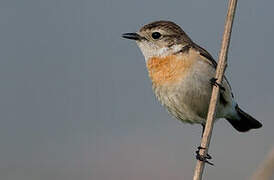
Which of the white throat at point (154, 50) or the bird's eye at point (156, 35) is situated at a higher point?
the bird's eye at point (156, 35)

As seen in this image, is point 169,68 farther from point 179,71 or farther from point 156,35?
point 156,35

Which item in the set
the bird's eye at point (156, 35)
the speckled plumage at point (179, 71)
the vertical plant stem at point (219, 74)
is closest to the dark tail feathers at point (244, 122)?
the speckled plumage at point (179, 71)

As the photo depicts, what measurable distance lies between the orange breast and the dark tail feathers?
1.06 meters

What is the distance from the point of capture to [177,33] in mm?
4055

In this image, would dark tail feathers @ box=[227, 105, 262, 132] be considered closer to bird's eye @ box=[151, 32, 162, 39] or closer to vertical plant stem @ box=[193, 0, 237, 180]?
bird's eye @ box=[151, 32, 162, 39]

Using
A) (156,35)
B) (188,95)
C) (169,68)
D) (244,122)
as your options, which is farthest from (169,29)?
(244,122)

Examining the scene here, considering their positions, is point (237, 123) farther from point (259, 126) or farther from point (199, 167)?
point (199, 167)

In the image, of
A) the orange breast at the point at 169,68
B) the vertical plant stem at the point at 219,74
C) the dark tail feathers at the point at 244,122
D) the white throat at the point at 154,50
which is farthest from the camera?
the dark tail feathers at the point at 244,122

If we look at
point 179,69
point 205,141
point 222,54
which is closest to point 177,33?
point 179,69

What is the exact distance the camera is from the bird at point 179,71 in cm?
381

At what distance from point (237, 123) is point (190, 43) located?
1.18 m

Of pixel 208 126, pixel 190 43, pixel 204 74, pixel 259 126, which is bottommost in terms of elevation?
pixel 259 126

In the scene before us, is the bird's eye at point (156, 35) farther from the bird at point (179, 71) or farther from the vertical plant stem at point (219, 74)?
the vertical plant stem at point (219, 74)

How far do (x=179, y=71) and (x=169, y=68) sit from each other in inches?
3.7
